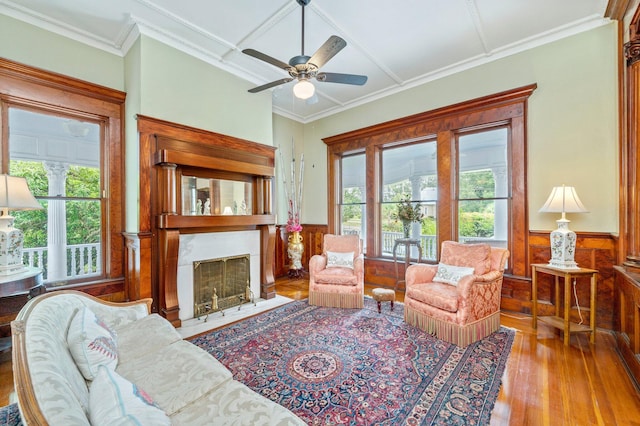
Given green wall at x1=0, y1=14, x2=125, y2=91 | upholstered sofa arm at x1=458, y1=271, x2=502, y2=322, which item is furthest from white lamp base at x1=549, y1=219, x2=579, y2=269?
green wall at x1=0, y1=14, x2=125, y2=91

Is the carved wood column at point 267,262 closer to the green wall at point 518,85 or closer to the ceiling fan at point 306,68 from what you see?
the green wall at point 518,85

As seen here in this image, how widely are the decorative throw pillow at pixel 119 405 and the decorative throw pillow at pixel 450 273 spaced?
2879 millimetres

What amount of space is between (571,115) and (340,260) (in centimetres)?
323

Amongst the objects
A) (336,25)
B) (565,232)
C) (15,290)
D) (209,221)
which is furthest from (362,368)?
(336,25)

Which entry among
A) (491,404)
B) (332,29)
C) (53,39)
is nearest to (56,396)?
(491,404)

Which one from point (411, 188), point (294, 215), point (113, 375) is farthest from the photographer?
point (294, 215)

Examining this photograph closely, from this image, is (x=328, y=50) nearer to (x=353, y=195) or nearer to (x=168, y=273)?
(x=168, y=273)

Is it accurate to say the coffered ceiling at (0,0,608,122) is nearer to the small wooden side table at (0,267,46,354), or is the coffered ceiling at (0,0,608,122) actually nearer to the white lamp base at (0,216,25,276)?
the white lamp base at (0,216,25,276)

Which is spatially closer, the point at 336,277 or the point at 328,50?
the point at 328,50

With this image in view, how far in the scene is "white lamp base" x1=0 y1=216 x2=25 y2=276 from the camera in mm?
2344

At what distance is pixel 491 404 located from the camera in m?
1.86

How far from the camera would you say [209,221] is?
3.46m

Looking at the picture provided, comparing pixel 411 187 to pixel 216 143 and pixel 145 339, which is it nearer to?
pixel 216 143

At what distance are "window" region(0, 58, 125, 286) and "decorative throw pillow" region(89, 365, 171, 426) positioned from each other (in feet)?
9.13
